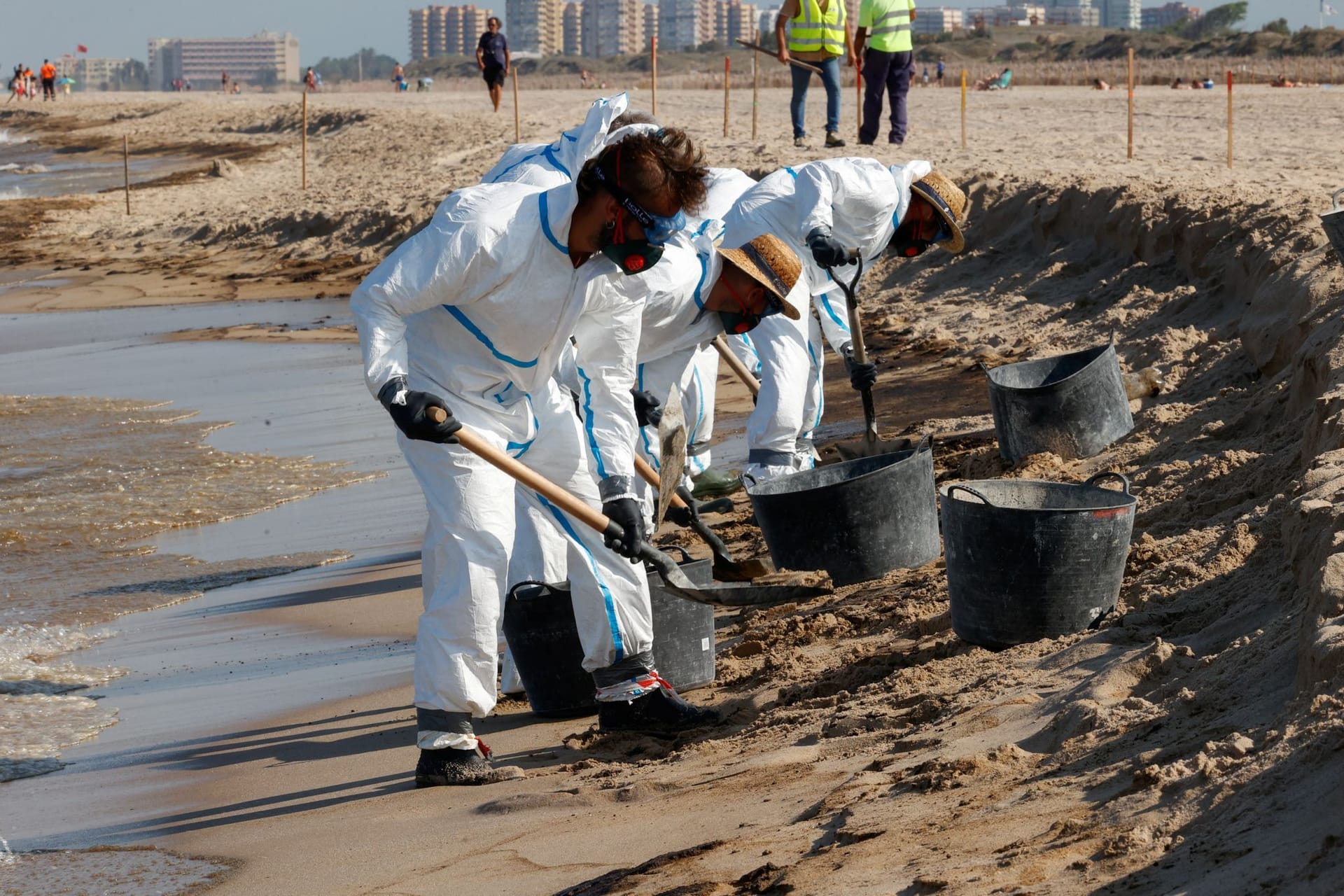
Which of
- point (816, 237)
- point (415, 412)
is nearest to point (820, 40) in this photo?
point (816, 237)

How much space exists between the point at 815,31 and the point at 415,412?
12.7 m

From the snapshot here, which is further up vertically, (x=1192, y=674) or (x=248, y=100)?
(x=248, y=100)

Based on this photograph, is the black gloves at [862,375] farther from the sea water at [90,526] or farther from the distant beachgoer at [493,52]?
the distant beachgoer at [493,52]

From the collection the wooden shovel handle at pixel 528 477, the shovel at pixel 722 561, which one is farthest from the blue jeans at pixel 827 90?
the wooden shovel handle at pixel 528 477

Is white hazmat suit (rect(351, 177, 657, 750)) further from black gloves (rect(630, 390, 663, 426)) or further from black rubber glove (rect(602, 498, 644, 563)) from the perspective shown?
black gloves (rect(630, 390, 663, 426))

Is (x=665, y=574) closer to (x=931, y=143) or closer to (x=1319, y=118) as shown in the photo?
(x=931, y=143)

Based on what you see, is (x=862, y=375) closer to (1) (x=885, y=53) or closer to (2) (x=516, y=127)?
(1) (x=885, y=53)

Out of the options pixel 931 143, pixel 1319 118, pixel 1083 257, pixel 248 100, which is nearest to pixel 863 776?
pixel 1083 257

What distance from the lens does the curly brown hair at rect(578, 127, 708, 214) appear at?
14.1 feet

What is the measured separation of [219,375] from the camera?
12773 millimetres

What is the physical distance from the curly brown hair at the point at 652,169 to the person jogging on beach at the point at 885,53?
11.4 meters

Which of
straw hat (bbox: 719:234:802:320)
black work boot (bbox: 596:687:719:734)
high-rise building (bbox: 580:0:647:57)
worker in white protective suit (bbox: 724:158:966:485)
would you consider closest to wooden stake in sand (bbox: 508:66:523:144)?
worker in white protective suit (bbox: 724:158:966:485)

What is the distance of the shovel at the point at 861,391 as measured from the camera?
7.18 meters

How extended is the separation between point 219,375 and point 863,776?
9.99 metres
